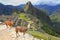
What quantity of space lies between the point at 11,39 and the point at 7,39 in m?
0.45

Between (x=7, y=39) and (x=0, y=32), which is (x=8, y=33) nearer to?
(x=0, y=32)

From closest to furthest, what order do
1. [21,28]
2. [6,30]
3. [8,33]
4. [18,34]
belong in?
[21,28], [18,34], [8,33], [6,30]

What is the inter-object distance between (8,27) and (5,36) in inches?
212

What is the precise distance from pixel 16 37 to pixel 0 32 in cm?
439

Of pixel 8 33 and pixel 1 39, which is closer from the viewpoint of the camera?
pixel 1 39

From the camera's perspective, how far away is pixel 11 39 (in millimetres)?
25484

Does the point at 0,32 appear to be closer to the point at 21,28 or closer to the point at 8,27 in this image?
the point at 8,27

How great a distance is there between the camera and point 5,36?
27281mm

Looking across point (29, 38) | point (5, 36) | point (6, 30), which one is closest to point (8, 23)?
point (6, 30)

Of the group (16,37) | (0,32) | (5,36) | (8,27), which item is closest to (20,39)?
(16,37)

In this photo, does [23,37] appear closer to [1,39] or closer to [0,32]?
[1,39]

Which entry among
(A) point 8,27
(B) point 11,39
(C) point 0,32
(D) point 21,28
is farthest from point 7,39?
(A) point 8,27

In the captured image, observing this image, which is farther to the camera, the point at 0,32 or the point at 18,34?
the point at 0,32

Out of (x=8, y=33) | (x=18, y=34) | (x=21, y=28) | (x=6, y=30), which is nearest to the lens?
(x=21, y=28)
